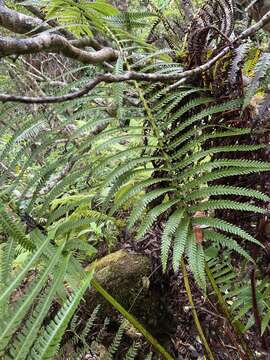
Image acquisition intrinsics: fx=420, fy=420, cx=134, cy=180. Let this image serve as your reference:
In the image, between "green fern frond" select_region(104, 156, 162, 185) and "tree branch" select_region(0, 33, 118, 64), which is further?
"green fern frond" select_region(104, 156, 162, 185)

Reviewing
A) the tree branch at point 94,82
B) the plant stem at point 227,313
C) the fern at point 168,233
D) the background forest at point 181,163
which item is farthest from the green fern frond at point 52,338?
the plant stem at point 227,313

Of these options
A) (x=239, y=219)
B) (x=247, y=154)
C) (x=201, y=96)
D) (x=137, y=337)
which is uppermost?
(x=201, y=96)

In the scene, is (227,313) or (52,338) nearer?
(52,338)

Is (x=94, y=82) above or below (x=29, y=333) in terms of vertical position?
above

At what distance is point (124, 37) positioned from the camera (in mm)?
1886

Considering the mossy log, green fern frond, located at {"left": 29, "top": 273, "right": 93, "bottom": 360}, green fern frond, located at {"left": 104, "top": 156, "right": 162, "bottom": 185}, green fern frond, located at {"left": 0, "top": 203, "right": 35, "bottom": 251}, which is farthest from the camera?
the mossy log

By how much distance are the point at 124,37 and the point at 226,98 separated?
640 millimetres

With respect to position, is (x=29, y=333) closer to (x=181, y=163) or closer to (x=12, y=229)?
(x=12, y=229)

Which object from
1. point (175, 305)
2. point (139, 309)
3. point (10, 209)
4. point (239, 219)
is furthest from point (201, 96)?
point (139, 309)

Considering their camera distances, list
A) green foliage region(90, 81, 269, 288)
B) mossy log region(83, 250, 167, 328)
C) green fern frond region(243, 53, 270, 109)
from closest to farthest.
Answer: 1. green fern frond region(243, 53, 270, 109)
2. green foliage region(90, 81, 269, 288)
3. mossy log region(83, 250, 167, 328)

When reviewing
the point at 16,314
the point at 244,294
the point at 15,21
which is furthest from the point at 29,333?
the point at 15,21

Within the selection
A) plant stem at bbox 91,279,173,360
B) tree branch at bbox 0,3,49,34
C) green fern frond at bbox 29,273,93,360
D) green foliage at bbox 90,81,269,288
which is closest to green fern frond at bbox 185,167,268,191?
green foliage at bbox 90,81,269,288

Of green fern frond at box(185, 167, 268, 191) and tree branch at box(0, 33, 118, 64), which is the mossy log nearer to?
green fern frond at box(185, 167, 268, 191)

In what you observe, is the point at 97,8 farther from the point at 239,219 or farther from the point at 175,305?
the point at 175,305
